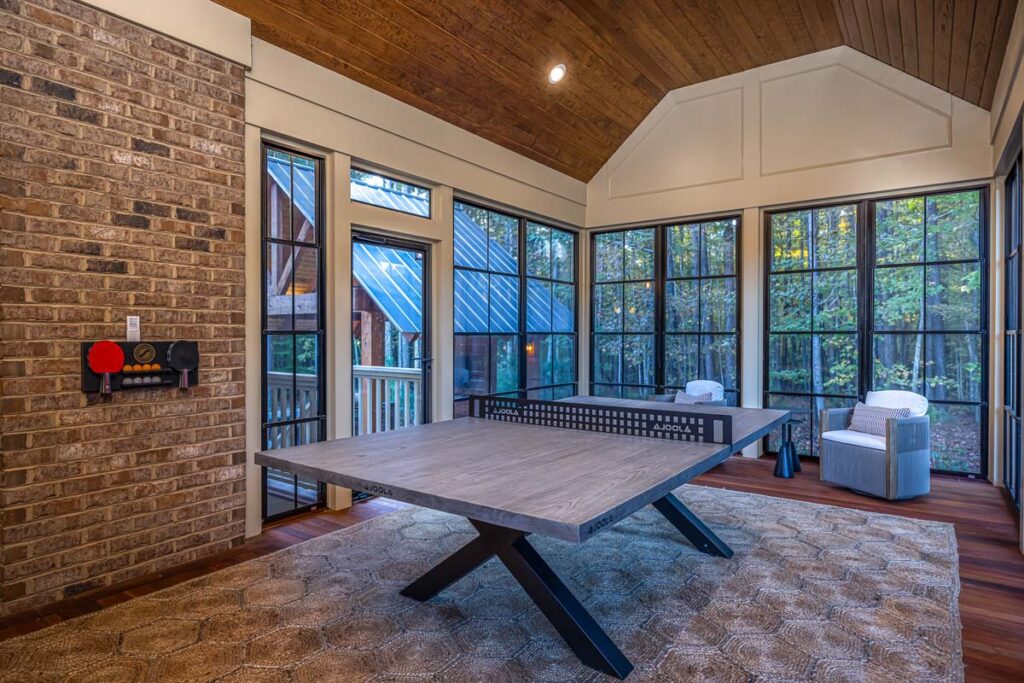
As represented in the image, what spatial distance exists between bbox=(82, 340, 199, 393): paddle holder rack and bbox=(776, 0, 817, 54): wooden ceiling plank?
448 cm

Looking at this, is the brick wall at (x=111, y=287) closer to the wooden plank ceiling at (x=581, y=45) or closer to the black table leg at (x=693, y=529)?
the wooden plank ceiling at (x=581, y=45)

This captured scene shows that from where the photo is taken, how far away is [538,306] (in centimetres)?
584

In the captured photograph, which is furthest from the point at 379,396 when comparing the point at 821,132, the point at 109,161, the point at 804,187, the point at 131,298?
the point at 821,132

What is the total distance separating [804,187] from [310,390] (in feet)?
14.3

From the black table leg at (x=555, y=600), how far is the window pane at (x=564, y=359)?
3.92m

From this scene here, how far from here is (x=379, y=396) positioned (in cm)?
499

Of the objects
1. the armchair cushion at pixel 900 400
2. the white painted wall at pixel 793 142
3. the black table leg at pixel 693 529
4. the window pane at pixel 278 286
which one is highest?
the white painted wall at pixel 793 142

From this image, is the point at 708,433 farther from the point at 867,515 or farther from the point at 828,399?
the point at 828,399

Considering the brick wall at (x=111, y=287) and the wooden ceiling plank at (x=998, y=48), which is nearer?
the brick wall at (x=111, y=287)

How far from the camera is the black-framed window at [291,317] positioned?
11.5 feet

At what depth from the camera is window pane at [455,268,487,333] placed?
4852mm

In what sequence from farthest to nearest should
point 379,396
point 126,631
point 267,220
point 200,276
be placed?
point 379,396, point 267,220, point 200,276, point 126,631

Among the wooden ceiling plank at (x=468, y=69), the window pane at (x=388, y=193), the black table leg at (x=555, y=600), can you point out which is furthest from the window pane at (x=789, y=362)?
the black table leg at (x=555, y=600)

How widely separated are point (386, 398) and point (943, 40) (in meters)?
4.62
